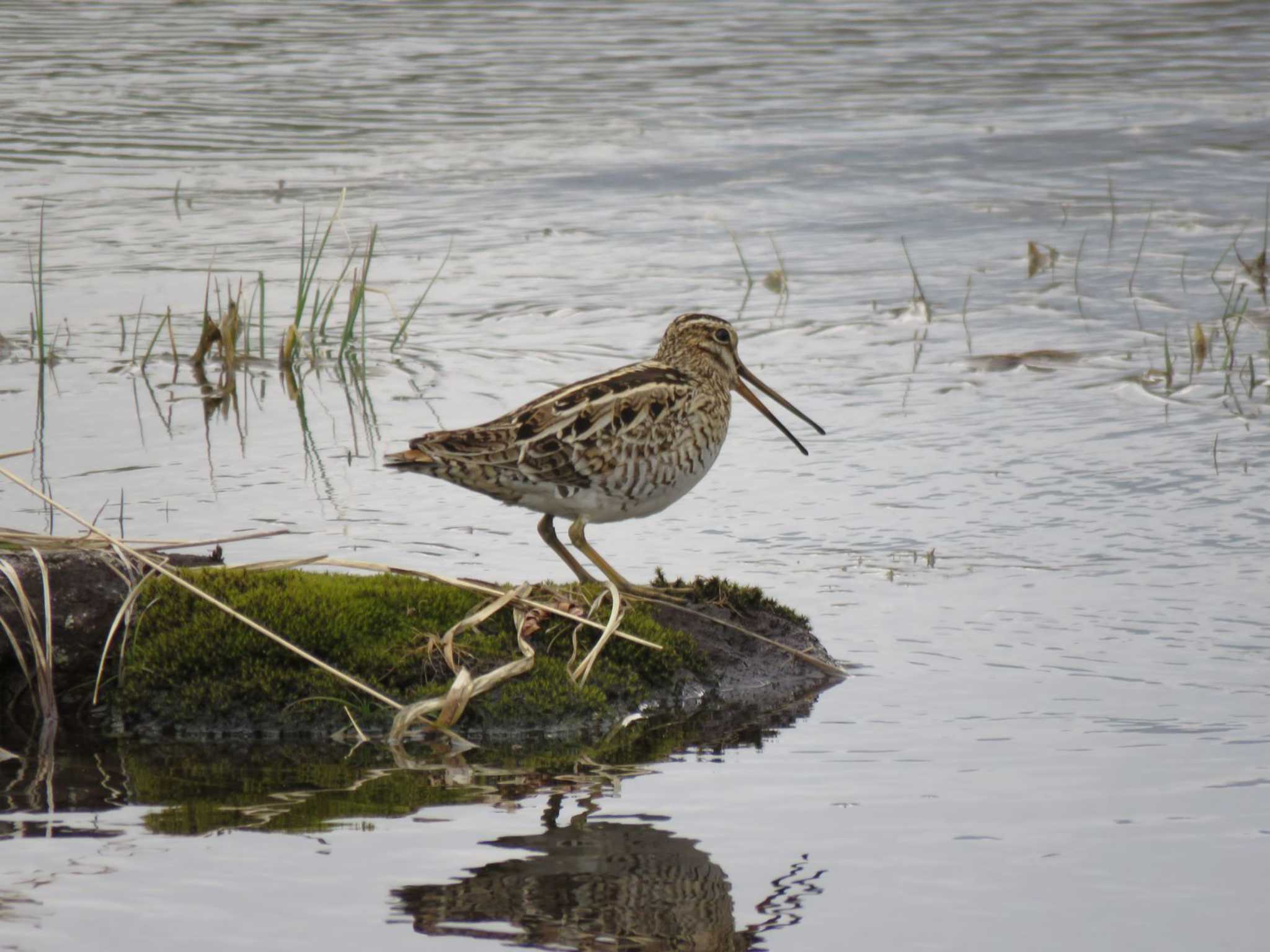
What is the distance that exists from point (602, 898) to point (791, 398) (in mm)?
5603

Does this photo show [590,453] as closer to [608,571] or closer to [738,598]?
[608,571]

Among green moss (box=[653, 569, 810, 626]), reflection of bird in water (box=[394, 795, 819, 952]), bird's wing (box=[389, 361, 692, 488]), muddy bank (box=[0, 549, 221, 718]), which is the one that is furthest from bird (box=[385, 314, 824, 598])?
reflection of bird in water (box=[394, 795, 819, 952])

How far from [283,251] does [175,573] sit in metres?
7.09

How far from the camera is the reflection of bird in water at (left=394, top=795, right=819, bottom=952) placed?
4312 millimetres

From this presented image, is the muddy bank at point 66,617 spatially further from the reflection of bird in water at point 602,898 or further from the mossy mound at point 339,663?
the reflection of bird in water at point 602,898

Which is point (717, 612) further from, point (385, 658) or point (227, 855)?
point (227, 855)

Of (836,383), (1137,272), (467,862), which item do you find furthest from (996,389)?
(467,862)

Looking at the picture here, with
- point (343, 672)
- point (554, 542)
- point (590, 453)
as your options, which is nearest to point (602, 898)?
point (343, 672)

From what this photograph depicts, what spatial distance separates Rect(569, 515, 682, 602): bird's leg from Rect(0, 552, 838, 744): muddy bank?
255 mm

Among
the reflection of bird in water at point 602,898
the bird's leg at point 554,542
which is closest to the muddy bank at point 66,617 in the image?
the bird's leg at point 554,542

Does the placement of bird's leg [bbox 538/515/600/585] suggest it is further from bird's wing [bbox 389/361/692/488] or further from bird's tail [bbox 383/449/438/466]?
bird's tail [bbox 383/449/438/466]

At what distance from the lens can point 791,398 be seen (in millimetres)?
9844

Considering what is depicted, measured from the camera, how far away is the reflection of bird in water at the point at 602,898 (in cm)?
431

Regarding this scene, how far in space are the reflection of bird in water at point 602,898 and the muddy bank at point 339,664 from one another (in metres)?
0.93
